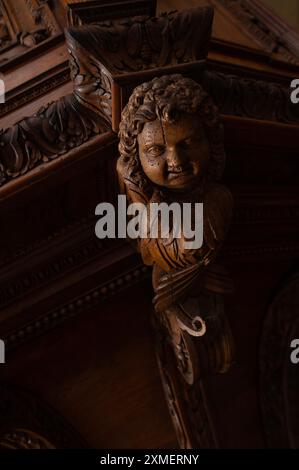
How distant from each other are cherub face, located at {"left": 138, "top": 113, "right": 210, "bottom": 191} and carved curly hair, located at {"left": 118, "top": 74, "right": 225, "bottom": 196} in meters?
0.01

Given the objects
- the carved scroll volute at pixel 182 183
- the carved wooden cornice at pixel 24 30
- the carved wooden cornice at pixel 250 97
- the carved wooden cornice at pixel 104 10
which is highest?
the carved wooden cornice at pixel 24 30

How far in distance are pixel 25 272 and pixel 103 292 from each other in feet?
0.56

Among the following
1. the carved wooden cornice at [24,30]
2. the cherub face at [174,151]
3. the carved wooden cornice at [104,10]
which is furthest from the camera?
the carved wooden cornice at [24,30]

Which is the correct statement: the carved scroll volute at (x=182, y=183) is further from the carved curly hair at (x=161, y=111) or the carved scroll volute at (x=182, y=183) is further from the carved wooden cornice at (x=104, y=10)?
the carved wooden cornice at (x=104, y=10)

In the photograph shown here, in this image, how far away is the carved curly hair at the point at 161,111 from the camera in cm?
95

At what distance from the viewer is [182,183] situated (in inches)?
37.7

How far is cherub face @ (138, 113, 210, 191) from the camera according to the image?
939 millimetres

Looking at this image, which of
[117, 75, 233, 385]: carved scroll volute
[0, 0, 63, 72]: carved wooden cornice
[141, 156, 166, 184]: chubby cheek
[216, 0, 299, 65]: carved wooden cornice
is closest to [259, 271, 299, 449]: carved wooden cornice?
[117, 75, 233, 385]: carved scroll volute

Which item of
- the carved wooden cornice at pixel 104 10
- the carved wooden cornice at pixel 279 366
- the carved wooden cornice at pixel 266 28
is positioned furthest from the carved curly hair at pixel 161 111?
the carved wooden cornice at pixel 279 366

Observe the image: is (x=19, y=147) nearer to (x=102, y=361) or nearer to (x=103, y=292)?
(x=103, y=292)

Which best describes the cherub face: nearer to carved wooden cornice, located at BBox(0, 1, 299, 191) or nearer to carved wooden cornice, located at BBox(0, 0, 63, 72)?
carved wooden cornice, located at BBox(0, 1, 299, 191)

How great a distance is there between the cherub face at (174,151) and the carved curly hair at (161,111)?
0.01 meters

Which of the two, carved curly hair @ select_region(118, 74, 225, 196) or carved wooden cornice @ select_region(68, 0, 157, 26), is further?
carved wooden cornice @ select_region(68, 0, 157, 26)
